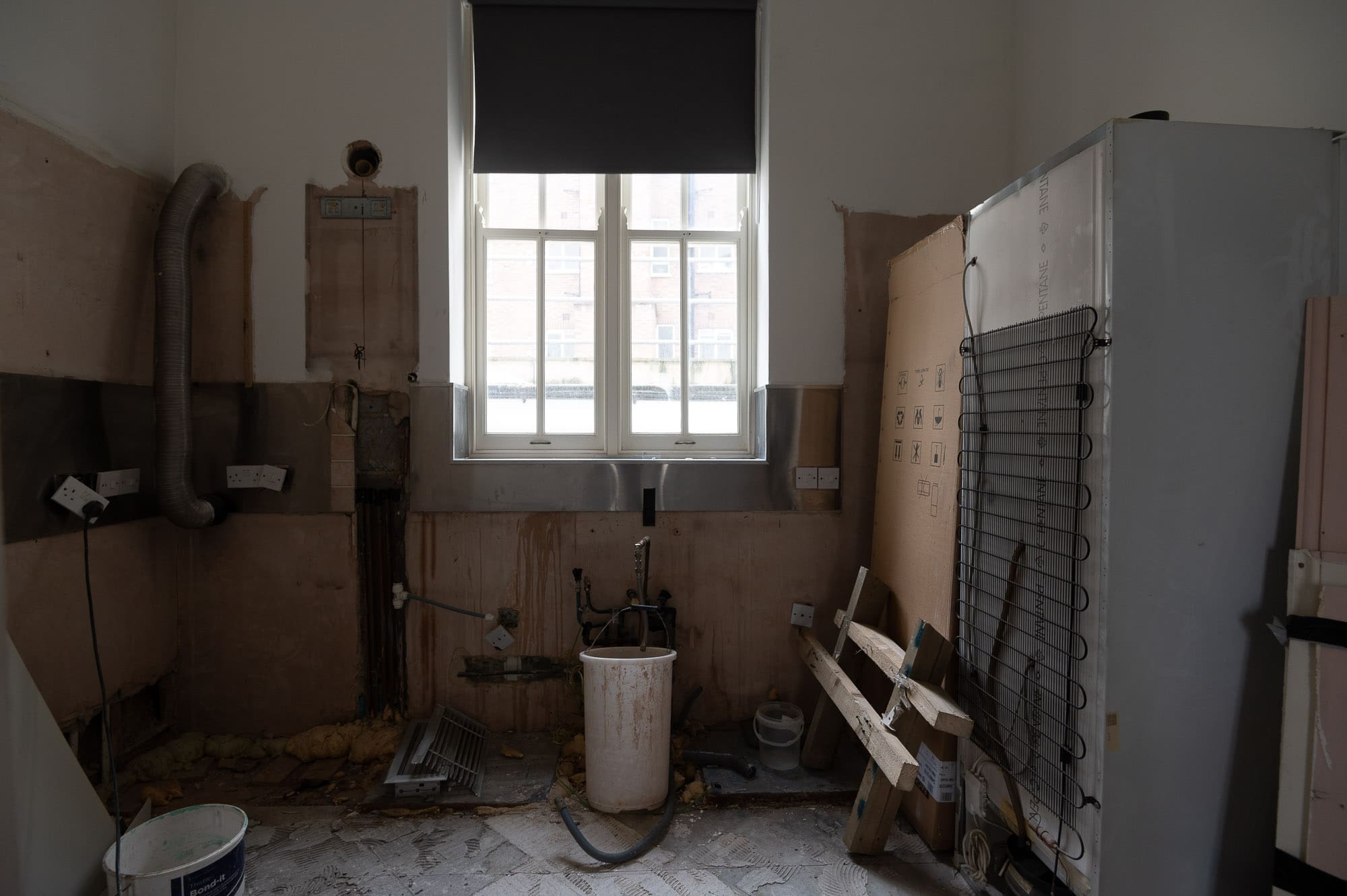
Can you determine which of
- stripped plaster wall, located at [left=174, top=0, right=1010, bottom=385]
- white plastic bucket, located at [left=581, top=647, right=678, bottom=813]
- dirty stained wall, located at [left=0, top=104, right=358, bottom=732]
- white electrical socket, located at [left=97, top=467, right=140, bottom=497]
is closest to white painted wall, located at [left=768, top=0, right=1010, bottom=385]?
stripped plaster wall, located at [left=174, top=0, right=1010, bottom=385]

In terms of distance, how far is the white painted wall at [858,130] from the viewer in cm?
283

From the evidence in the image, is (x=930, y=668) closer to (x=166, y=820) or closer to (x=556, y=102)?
(x=166, y=820)

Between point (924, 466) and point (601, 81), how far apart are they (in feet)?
7.21

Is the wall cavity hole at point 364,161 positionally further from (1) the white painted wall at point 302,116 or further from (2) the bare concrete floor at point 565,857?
(2) the bare concrete floor at point 565,857

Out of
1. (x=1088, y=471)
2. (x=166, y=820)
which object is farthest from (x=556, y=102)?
(x=166, y=820)

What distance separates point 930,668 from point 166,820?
2348mm

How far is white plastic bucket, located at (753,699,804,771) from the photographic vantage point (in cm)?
254

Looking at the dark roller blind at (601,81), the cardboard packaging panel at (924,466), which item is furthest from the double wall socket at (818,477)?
the dark roller blind at (601,81)

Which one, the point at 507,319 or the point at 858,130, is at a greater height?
the point at 858,130

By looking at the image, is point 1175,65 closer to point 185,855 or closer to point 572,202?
point 572,202

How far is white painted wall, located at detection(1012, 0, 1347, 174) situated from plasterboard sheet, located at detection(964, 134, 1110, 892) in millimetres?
687

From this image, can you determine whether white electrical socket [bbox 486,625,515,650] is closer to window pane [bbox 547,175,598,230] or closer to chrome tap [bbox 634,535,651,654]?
chrome tap [bbox 634,535,651,654]

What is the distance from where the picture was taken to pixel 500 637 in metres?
2.82

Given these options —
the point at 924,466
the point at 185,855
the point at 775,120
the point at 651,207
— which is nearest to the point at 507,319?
the point at 651,207
